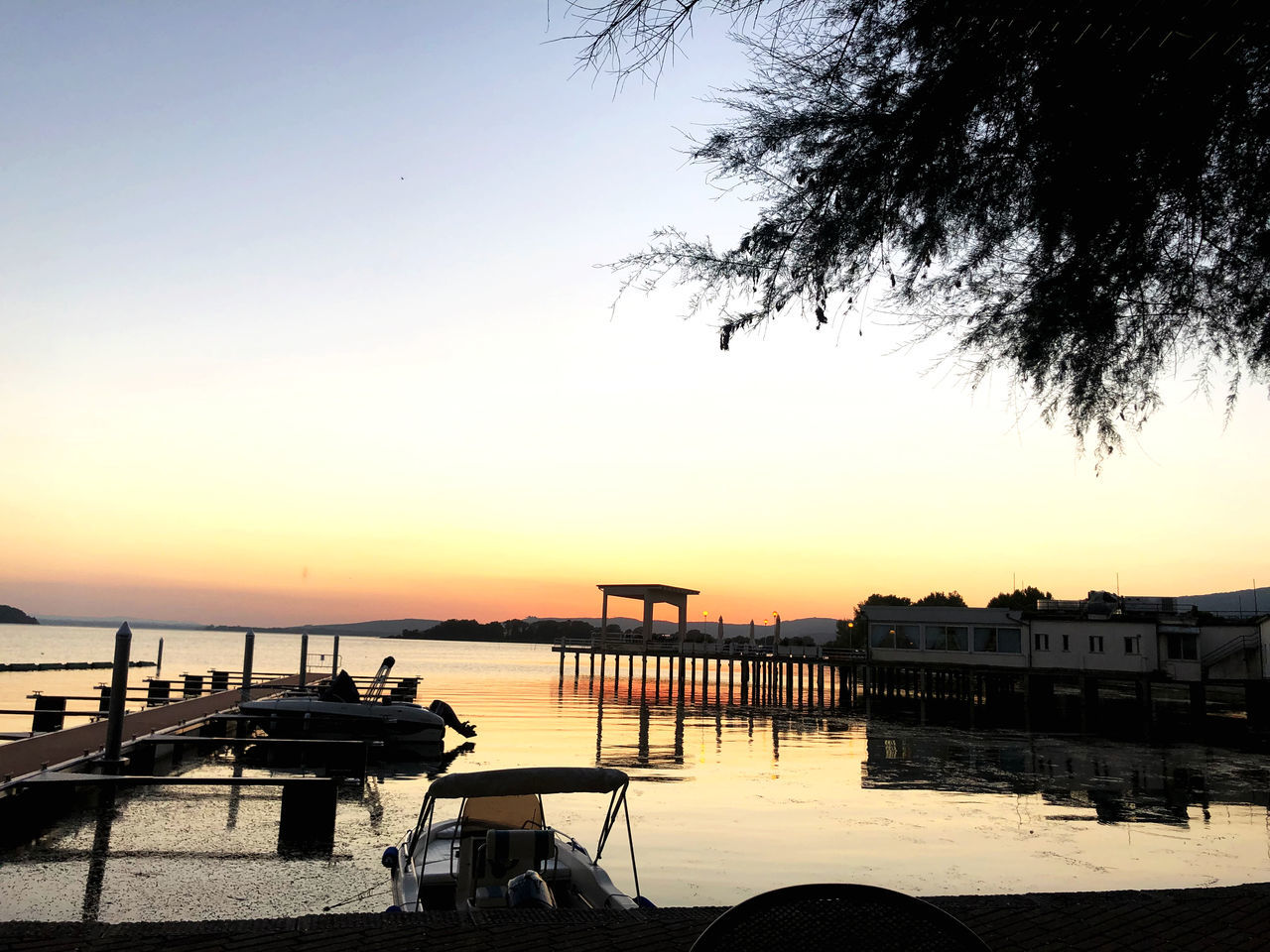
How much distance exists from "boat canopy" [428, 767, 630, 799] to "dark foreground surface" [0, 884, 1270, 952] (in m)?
2.74

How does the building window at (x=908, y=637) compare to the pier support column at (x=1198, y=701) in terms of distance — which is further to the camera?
A: the building window at (x=908, y=637)

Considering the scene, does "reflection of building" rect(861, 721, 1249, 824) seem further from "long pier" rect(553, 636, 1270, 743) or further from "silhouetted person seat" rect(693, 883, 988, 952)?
"silhouetted person seat" rect(693, 883, 988, 952)

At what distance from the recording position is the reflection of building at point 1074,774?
21031mm

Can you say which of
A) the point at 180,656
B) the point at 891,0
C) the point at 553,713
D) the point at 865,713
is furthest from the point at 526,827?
the point at 180,656

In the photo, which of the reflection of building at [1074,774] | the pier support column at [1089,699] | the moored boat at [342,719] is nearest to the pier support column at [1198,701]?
the pier support column at [1089,699]

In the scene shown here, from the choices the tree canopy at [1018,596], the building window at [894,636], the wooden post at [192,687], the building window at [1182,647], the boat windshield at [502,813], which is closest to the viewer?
the boat windshield at [502,813]

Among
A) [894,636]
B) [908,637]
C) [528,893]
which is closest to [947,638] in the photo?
[908,637]

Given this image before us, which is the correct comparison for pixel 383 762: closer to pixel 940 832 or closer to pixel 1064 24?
pixel 940 832

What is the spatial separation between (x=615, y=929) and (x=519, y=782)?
385 cm

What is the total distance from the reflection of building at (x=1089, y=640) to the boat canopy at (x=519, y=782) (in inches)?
1740

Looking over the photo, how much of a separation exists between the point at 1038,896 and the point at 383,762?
2190cm

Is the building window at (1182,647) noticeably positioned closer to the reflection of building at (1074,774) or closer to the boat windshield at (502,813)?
the reflection of building at (1074,774)

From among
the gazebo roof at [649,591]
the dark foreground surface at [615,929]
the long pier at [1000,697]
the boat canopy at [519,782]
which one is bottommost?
the long pier at [1000,697]

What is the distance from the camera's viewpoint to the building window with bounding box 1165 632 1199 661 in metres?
47.8
